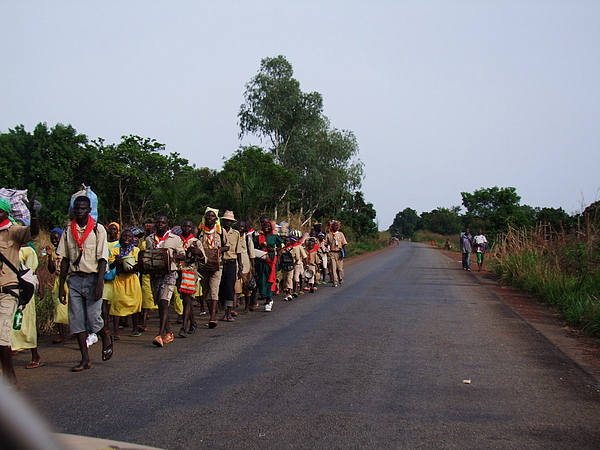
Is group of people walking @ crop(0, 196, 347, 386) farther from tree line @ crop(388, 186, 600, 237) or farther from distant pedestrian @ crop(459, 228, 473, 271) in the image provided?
distant pedestrian @ crop(459, 228, 473, 271)

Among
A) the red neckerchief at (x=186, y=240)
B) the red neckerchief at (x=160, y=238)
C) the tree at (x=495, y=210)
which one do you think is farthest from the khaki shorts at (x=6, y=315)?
the tree at (x=495, y=210)

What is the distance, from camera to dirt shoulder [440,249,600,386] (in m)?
7.88

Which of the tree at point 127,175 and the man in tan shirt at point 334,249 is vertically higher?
the tree at point 127,175

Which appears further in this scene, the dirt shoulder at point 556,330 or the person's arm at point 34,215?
the dirt shoulder at point 556,330

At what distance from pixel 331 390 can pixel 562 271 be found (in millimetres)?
11257

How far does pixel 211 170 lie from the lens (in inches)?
1922

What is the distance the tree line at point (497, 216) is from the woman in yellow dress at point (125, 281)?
36.4 feet

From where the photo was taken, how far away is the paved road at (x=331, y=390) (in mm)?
4754

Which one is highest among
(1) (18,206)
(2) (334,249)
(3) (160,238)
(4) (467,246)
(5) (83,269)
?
(1) (18,206)

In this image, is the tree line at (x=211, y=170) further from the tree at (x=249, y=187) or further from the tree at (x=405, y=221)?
the tree at (x=405, y=221)

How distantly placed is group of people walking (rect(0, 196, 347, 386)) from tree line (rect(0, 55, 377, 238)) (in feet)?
23.3

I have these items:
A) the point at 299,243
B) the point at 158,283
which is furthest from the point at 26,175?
the point at 158,283

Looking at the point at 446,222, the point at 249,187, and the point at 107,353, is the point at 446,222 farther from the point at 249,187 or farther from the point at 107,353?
the point at 107,353

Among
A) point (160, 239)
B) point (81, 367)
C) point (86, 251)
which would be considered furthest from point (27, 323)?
point (160, 239)
